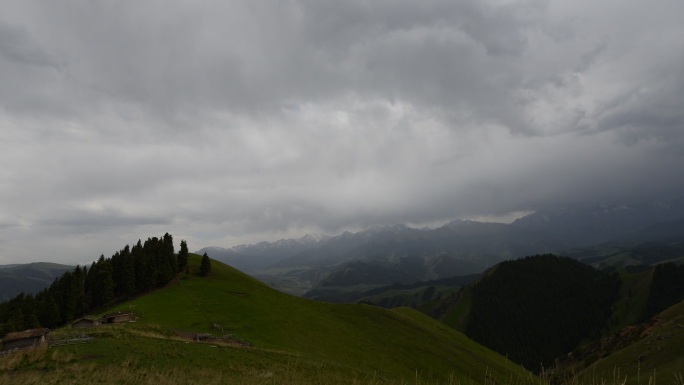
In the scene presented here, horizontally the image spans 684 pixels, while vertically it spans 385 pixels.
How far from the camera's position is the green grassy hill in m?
23.2

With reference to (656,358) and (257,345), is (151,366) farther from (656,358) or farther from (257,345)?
(656,358)

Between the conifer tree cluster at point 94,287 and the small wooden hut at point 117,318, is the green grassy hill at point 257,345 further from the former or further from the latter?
the conifer tree cluster at point 94,287

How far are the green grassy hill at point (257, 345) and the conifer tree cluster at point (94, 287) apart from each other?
663 centimetres

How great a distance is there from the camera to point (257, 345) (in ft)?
148

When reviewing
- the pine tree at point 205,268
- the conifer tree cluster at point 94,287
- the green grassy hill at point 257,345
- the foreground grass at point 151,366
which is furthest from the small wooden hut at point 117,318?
the pine tree at point 205,268

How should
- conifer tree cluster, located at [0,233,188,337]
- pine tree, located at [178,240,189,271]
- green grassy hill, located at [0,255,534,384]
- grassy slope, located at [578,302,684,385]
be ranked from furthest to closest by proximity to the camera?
pine tree, located at [178,240,189,271] < conifer tree cluster, located at [0,233,188,337] < grassy slope, located at [578,302,684,385] < green grassy hill, located at [0,255,534,384]

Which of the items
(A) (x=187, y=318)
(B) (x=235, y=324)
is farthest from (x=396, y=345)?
(A) (x=187, y=318)

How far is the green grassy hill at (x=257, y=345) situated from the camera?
76.1 ft

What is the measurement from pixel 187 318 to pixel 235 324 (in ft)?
23.9

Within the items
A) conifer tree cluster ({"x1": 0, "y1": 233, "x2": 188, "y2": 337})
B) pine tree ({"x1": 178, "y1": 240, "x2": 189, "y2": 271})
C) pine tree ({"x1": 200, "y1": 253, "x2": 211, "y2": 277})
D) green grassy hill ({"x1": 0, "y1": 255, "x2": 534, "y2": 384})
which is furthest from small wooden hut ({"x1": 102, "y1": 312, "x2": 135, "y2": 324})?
pine tree ({"x1": 178, "y1": 240, "x2": 189, "y2": 271})

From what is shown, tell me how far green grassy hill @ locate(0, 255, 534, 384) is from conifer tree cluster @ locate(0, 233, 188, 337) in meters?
6.63

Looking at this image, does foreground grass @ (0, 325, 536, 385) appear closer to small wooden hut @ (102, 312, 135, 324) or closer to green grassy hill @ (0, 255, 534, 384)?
green grassy hill @ (0, 255, 534, 384)

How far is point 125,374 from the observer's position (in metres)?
17.6

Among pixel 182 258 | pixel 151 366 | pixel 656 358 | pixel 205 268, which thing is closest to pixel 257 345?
pixel 151 366
